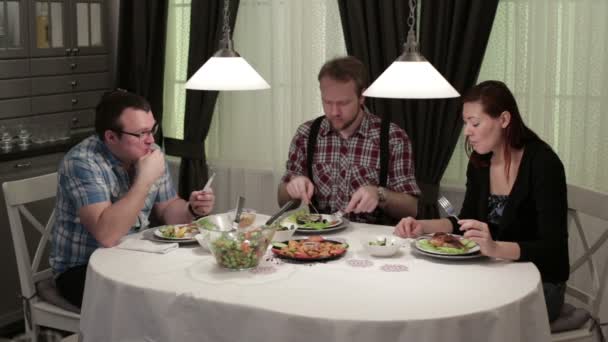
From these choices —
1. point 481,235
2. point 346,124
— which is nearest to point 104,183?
point 346,124

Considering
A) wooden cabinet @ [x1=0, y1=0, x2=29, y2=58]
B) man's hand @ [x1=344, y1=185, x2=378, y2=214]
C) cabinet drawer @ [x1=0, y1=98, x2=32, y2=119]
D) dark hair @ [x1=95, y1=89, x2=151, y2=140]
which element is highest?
wooden cabinet @ [x1=0, y1=0, x2=29, y2=58]

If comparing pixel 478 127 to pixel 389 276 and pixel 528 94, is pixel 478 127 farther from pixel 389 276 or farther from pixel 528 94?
pixel 528 94

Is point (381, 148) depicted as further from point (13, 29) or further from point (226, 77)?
point (13, 29)

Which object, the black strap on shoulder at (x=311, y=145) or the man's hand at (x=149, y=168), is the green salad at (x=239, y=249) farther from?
the black strap on shoulder at (x=311, y=145)

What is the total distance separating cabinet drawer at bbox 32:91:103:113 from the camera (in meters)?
4.74

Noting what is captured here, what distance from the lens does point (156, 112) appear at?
5.02 meters

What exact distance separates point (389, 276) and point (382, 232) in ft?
1.71

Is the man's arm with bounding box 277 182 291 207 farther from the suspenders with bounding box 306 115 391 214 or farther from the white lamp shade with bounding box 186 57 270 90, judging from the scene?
the white lamp shade with bounding box 186 57 270 90

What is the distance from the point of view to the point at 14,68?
4.54 m

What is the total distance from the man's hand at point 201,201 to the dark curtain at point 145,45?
1.98 metres

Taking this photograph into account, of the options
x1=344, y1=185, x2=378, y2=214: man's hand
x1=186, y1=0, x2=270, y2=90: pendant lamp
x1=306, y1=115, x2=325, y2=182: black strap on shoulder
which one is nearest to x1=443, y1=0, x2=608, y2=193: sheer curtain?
x1=306, y1=115, x2=325, y2=182: black strap on shoulder

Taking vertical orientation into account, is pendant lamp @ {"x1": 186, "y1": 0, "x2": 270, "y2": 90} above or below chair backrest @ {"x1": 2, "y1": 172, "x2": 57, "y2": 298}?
above

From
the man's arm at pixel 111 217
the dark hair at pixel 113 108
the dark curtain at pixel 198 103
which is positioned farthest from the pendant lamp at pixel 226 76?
the dark curtain at pixel 198 103

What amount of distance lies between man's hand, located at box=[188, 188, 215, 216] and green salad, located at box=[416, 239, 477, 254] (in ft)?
2.87
